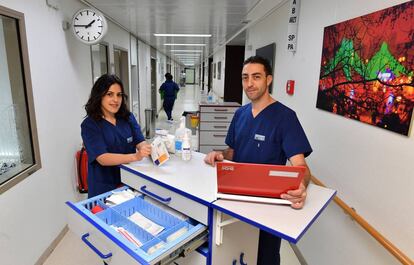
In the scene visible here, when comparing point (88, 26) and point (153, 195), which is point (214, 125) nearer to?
point (88, 26)

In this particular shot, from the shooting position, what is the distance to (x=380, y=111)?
1.39 meters

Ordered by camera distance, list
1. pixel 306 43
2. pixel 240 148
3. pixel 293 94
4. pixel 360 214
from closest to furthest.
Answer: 1. pixel 360 214
2. pixel 240 148
3. pixel 306 43
4. pixel 293 94

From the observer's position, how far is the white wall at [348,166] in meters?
1.25

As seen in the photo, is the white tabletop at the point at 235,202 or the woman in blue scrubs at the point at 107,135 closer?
the white tabletop at the point at 235,202

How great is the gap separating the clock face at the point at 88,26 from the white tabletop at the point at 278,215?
2573mm

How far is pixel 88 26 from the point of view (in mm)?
2859

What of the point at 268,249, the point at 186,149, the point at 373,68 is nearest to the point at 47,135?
the point at 186,149

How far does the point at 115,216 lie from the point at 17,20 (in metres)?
1.77

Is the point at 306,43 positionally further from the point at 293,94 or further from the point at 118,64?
the point at 118,64

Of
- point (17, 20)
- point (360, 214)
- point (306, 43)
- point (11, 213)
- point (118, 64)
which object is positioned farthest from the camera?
point (118, 64)

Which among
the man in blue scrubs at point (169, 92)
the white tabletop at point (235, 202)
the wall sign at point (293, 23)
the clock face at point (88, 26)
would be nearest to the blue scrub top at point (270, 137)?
the white tabletop at point (235, 202)

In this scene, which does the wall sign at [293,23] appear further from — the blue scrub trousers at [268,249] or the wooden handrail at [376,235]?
the blue scrub trousers at [268,249]

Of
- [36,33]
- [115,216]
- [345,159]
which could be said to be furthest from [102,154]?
[345,159]

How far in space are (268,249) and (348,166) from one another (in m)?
0.74
